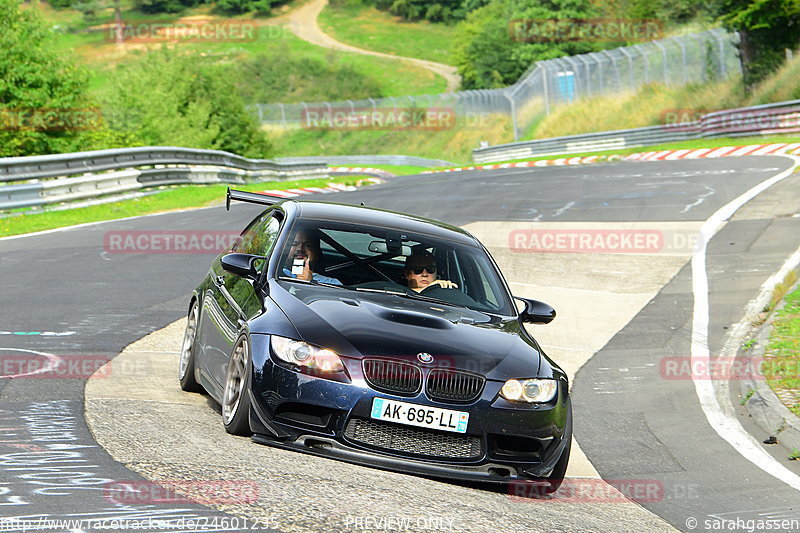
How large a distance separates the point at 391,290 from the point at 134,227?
12863 mm

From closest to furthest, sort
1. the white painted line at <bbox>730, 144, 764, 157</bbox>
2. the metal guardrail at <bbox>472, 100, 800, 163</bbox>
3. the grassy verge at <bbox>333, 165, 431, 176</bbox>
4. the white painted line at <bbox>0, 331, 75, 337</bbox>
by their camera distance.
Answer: the white painted line at <bbox>0, 331, 75, 337</bbox>, the white painted line at <bbox>730, 144, 764, 157</bbox>, the metal guardrail at <bbox>472, 100, 800, 163</bbox>, the grassy verge at <bbox>333, 165, 431, 176</bbox>

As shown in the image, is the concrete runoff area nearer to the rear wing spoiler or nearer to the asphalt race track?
the asphalt race track

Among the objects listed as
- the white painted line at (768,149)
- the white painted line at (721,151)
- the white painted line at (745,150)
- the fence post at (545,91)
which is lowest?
the fence post at (545,91)

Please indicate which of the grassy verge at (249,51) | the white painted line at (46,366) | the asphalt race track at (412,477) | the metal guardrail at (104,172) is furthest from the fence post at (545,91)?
the white painted line at (46,366)

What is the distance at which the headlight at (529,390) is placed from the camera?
631cm

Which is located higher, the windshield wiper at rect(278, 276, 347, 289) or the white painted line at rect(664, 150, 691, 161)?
the windshield wiper at rect(278, 276, 347, 289)

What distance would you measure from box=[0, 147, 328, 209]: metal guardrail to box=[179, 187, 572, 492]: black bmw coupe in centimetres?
1379

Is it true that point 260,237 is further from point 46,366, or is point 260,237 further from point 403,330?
point 403,330

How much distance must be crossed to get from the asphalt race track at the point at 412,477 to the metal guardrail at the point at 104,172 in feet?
6.74

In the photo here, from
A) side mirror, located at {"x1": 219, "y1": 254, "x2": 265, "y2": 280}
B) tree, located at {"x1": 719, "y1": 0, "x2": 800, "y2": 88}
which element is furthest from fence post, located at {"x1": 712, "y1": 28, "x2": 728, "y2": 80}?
side mirror, located at {"x1": 219, "y1": 254, "x2": 265, "y2": 280}

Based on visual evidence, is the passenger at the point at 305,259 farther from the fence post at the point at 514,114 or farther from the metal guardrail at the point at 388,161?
the fence post at the point at 514,114

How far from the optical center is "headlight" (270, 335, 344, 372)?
6121 millimetres

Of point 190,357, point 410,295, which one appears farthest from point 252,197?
point 410,295

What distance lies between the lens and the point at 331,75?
112 m
